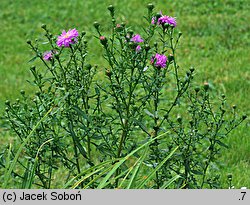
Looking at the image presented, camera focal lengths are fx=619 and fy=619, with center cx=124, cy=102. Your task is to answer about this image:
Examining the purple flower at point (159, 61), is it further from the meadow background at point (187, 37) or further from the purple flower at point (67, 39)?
the meadow background at point (187, 37)

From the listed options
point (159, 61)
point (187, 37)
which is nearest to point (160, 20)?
point (159, 61)

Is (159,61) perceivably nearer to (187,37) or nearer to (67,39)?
(67,39)

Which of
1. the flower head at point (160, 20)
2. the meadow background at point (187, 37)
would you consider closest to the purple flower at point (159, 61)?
the flower head at point (160, 20)

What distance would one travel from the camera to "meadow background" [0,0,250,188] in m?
5.26

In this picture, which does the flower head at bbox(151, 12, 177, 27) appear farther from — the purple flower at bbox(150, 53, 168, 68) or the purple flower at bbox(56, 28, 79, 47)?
the purple flower at bbox(56, 28, 79, 47)

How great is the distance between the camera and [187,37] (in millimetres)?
6805

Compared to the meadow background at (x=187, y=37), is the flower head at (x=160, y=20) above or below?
below

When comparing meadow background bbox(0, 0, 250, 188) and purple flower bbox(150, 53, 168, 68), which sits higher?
meadow background bbox(0, 0, 250, 188)

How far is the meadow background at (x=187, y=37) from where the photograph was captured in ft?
17.2

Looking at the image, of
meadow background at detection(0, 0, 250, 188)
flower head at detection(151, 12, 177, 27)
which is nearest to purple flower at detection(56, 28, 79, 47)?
flower head at detection(151, 12, 177, 27)

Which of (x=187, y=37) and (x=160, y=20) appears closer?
(x=160, y=20)

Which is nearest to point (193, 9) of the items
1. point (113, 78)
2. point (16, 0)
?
point (16, 0)

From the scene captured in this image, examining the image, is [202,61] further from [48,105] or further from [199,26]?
[48,105]

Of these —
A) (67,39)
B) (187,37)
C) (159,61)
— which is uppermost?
(187,37)
